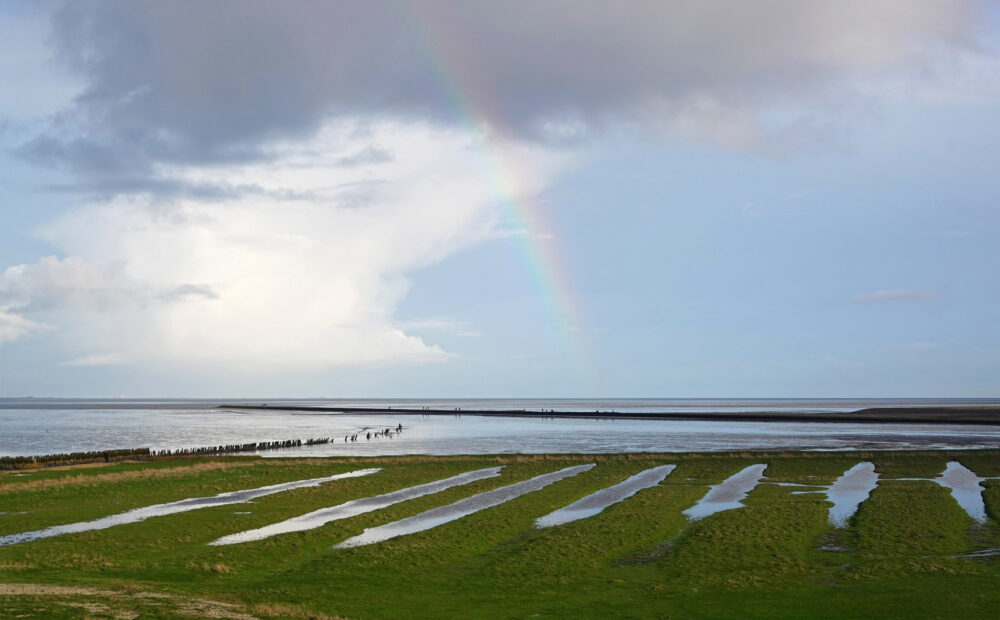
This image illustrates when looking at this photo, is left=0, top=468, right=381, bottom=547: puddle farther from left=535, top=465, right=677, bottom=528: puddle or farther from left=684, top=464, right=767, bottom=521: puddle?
left=684, top=464, right=767, bottom=521: puddle

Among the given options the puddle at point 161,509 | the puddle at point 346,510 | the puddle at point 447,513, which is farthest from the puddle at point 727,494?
the puddle at point 161,509

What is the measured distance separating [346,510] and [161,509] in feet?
33.0

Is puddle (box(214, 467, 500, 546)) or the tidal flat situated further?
puddle (box(214, 467, 500, 546))

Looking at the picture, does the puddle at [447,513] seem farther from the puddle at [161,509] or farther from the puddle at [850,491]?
the puddle at [850,491]

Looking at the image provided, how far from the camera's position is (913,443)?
320ft

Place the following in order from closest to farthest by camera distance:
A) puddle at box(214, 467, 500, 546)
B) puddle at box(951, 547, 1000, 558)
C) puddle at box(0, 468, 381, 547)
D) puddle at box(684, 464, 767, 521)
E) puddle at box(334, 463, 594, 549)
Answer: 1. puddle at box(951, 547, 1000, 558)
2. puddle at box(0, 468, 381, 547)
3. puddle at box(334, 463, 594, 549)
4. puddle at box(214, 467, 500, 546)
5. puddle at box(684, 464, 767, 521)

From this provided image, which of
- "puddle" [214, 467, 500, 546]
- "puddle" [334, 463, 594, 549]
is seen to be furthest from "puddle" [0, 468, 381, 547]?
"puddle" [334, 463, 594, 549]

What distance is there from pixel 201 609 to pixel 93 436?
4447 inches

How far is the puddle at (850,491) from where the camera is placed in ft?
124

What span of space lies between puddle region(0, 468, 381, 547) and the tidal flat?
104cm

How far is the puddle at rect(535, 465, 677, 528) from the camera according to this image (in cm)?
3778

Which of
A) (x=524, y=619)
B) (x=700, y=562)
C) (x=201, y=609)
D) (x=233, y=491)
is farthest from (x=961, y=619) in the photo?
(x=233, y=491)

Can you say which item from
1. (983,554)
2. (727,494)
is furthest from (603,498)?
(983,554)

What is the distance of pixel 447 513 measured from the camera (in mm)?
39500
